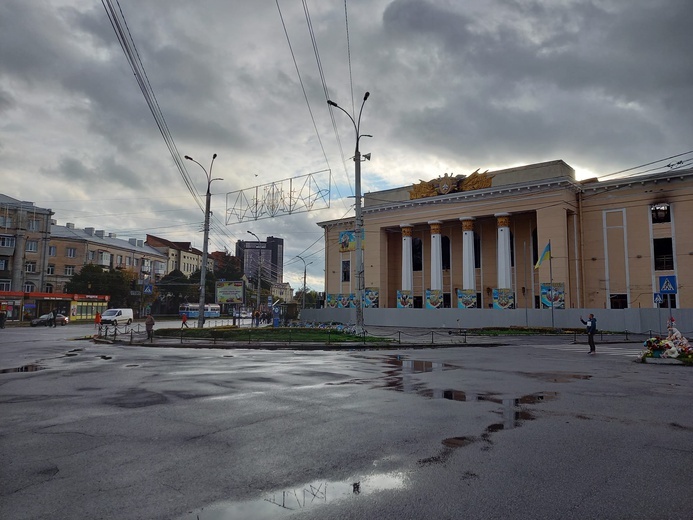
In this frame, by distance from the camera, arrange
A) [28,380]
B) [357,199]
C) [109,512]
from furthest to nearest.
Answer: [357,199] < [28,380] < [109,512]

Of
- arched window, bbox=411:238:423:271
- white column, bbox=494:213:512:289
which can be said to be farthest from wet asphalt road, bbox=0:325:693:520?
arched window, bbox=411:238:423:271

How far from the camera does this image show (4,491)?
427cm

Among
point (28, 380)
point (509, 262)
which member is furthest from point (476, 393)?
point (509, 262)

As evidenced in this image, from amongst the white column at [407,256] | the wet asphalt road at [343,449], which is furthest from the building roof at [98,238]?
the wet asphalt road at [343,449]

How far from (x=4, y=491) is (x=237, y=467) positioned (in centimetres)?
206

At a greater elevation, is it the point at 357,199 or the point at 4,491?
the point at 357,199

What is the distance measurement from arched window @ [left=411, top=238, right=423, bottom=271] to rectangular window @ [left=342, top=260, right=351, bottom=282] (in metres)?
8.30

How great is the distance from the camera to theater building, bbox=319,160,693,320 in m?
41.2

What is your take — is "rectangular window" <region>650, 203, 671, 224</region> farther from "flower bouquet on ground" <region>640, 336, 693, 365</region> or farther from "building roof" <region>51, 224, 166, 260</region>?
"building roof" <region>51, 224, 166, 260</region>

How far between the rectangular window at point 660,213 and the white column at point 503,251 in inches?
479

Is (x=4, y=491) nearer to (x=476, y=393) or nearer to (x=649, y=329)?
(x=476, y=393)

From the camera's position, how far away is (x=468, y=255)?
160 ft

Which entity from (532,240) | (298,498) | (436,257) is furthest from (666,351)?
(436,257)

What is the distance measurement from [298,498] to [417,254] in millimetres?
53790
